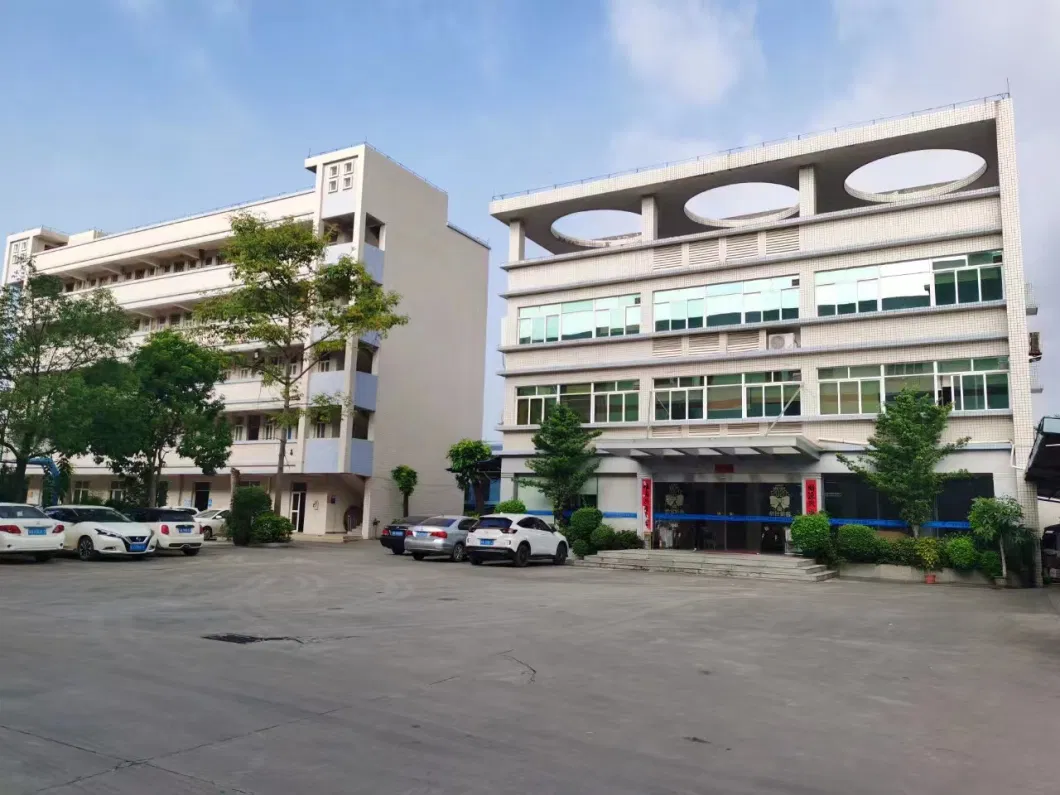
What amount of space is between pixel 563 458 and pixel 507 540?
733 cm

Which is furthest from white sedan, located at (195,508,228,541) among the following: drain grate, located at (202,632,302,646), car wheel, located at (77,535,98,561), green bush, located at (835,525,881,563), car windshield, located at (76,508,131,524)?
drain grate, located at (202,632,302,646)

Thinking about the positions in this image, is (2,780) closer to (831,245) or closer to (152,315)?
(831,245)

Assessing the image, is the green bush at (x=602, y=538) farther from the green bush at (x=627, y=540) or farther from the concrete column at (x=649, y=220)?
the concrete column at (x=649, y=220)

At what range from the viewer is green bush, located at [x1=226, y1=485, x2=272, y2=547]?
30.7 metres

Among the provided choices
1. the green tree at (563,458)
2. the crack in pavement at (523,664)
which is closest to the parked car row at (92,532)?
the green tree at (563,458)

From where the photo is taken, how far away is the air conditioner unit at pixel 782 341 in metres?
28.6

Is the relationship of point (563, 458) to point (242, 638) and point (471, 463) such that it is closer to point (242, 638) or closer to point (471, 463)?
point (471, 463)

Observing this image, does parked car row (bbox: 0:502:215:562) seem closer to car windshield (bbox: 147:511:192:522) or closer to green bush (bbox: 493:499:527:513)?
car windshield (bbox: 147:511:192:522)

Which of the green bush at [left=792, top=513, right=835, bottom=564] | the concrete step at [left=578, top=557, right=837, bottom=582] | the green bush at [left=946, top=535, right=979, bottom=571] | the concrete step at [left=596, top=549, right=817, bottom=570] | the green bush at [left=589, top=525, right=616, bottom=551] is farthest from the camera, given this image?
the green bush at [left=589, top=525, right=616, bottom=551]

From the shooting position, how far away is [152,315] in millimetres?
47969

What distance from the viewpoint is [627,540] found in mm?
29062

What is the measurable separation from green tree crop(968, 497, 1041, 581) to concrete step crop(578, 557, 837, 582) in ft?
13.4

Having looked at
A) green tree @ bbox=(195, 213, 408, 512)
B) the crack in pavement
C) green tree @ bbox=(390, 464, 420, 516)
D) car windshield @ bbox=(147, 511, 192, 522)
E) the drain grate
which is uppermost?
green tree @ bbox=(195, 213, 408, 512)

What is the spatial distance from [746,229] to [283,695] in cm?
2619
